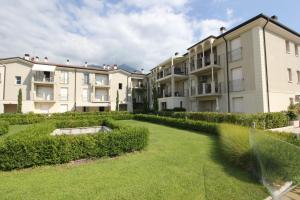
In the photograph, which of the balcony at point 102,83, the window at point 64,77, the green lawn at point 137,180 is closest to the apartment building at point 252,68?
the green lawn at point 137,180

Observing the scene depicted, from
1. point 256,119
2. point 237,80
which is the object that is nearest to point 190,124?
point 256,119

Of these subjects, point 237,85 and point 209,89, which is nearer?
point 237,85

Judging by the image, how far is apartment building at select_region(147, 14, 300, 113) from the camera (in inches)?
671

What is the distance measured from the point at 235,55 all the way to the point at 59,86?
32539 mm

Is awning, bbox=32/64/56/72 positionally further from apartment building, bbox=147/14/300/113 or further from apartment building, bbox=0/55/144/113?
apartment building, bbox=147/14/300/113

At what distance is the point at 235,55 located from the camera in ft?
64.0

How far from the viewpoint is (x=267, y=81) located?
669 inches

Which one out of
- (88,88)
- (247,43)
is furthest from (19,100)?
(247,43)

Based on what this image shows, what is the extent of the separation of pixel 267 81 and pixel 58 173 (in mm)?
18766

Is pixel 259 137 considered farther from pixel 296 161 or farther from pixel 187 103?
pixel 187 103

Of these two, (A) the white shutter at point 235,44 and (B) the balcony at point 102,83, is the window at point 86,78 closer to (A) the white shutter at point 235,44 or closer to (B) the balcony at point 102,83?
(B) the balcony at point 102,83

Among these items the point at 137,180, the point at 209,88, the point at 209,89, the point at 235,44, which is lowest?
the point at 137,180

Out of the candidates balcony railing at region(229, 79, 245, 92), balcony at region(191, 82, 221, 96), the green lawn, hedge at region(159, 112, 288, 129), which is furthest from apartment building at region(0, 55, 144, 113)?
the green lawn

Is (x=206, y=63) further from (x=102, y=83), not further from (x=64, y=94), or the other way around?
(x=64, y=94)
